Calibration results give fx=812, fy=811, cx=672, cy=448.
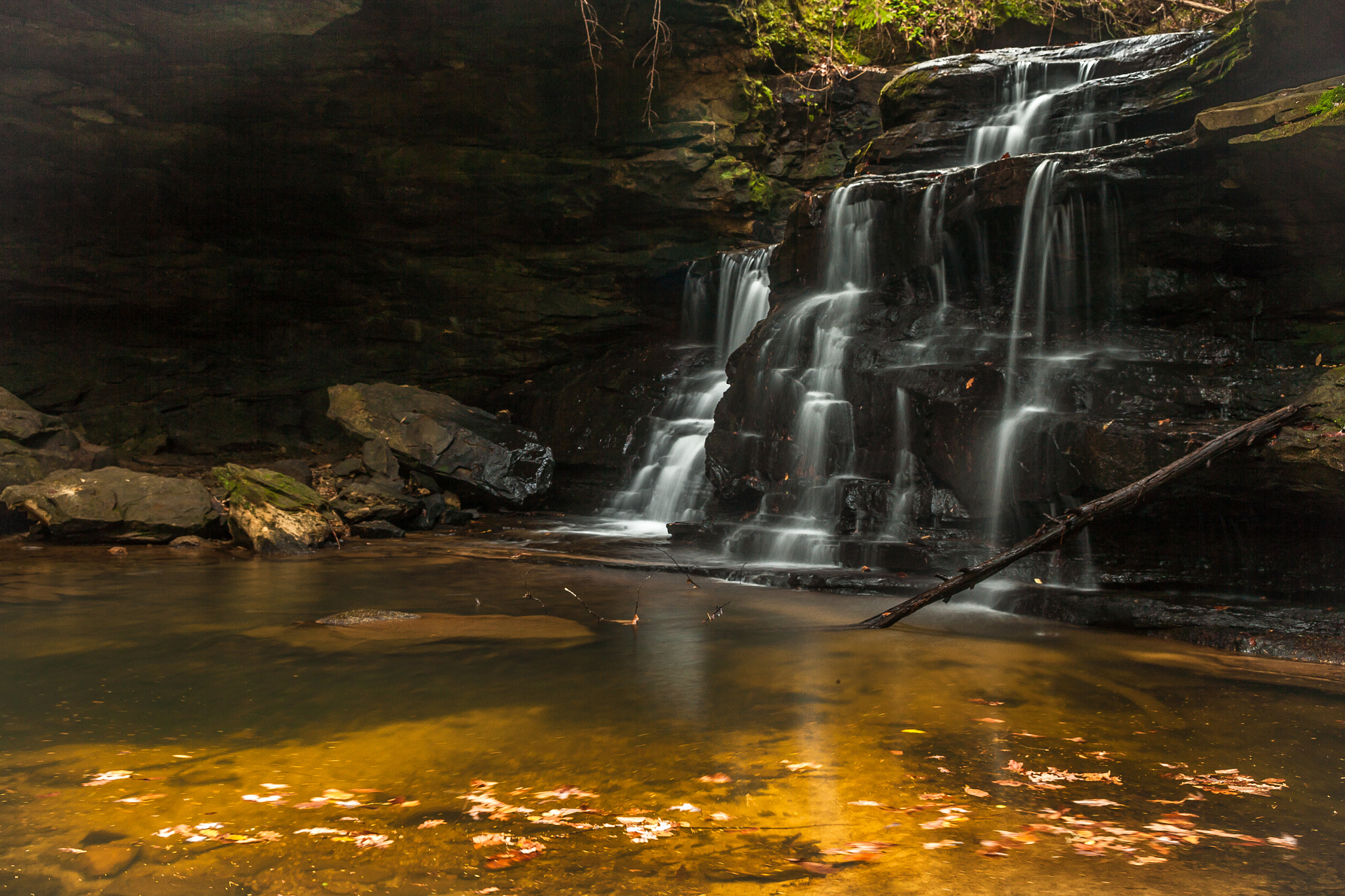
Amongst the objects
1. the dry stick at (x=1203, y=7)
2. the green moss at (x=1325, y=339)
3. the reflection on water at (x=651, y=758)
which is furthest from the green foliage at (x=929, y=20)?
the reflection on water at (x=651, y=758)

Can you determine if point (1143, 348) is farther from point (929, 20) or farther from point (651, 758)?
point (929, 20)

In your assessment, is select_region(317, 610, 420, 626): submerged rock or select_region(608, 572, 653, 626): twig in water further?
select_region(608, 572, 653, 626): twig in water

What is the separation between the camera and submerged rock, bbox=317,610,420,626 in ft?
19.3

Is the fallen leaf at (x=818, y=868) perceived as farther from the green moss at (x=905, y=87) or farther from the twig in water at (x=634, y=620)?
the green moss at (x=905, y=87)

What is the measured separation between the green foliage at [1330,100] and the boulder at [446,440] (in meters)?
10.6

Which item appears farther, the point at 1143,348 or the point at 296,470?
the point at 296,470

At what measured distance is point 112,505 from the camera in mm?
9797

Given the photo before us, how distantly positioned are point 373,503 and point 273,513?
5.18 ft

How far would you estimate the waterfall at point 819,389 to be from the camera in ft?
29.4

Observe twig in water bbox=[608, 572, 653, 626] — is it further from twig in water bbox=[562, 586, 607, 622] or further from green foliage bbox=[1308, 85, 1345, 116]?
green foliage bbox=[1308, 85, 1345, 116]

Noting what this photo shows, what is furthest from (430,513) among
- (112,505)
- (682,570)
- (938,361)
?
(938,361)

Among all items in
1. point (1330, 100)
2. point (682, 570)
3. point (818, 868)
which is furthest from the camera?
point (682, 570)

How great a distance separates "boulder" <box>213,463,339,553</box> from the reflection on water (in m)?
3.49

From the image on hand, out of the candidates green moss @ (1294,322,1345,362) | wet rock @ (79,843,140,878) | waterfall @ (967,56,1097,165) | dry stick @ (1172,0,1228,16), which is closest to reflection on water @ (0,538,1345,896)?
wet rock @ (79,843,140,878)
